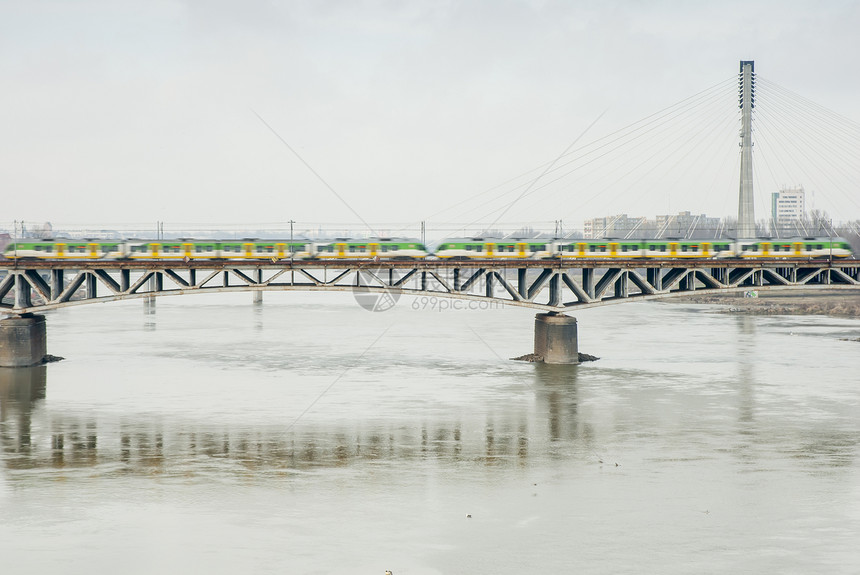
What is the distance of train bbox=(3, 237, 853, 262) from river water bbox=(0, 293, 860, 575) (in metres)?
8.30

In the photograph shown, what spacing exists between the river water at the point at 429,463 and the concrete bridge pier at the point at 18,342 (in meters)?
1.64

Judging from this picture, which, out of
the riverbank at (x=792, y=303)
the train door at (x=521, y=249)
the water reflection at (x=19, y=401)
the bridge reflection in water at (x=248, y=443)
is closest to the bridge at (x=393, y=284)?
the water reflection at (x=19, y=401)

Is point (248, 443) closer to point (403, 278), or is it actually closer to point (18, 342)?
point (403, 278)

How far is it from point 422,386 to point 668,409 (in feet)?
50.6

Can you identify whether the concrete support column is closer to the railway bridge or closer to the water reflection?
the railway bridge

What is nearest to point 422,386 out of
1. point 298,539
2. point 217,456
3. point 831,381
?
point 217,456

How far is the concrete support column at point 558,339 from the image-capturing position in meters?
65.7

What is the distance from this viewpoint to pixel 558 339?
215 ft

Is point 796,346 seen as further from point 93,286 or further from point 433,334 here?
point 93,286

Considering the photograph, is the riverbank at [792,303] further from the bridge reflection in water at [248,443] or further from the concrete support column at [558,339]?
the bridge reflection in water at [248,443]

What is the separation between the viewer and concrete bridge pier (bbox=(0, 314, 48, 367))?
62219 millimetres

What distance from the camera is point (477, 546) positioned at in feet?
86.1

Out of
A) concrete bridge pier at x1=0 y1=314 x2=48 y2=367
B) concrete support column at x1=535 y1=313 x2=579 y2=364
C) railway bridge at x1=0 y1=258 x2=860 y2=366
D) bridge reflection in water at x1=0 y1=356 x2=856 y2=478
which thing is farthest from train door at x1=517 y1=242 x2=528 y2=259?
concrete bridge pier at x1=0 y1=314 x2=48 y2=367

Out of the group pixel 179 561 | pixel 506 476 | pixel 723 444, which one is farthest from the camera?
pixel 723 444
